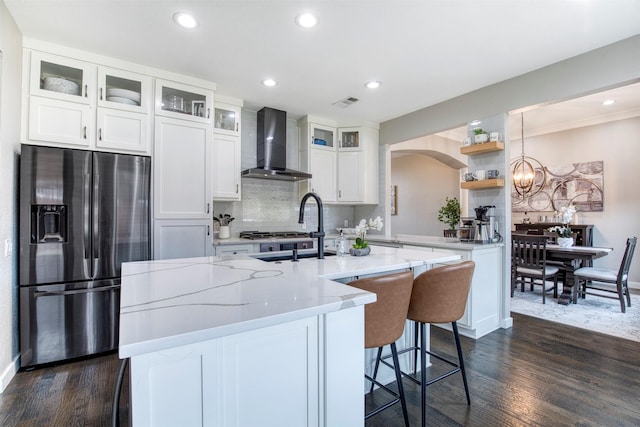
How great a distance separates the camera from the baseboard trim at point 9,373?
7.07 ft

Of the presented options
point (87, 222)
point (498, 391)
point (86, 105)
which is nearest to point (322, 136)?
point (86, 105)

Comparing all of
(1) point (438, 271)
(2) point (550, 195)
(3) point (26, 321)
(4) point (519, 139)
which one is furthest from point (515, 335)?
(4) point (519, 139)

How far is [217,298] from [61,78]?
2792 mm

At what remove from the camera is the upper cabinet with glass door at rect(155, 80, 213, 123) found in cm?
304

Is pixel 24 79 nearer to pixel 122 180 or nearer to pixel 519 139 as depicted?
pixel 122 180

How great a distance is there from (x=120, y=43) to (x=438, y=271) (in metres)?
2.97

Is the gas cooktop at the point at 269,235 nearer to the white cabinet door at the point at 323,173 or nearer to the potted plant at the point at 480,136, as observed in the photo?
the white cabinet door at the point at 323,173

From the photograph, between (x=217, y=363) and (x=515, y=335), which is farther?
(x=515, y=335)

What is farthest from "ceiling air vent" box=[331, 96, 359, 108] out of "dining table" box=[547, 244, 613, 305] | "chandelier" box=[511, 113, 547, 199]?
"chandelier" box=[511, 113, 547, 199]

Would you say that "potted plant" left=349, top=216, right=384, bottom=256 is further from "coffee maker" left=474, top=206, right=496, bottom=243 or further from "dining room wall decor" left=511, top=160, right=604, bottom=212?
"dining room wall decor" left=511, top=160, right=604, bottom=212

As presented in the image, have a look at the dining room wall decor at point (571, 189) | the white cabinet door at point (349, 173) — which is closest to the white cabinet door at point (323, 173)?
the white cabinet door at point (349, 173)

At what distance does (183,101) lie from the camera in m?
3.22

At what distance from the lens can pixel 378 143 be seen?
4891 millimetres

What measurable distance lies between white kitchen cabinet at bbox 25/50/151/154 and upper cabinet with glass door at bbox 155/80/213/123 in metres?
0.11
